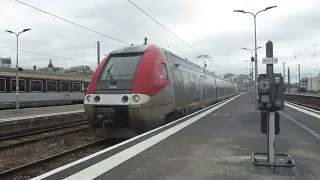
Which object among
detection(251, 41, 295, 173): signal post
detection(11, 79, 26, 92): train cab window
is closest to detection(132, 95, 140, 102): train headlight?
detection(251, 41, 295, 173): signal post

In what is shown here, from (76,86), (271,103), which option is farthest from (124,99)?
(76,86)

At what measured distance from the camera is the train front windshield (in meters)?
11.3

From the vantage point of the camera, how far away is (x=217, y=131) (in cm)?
1107

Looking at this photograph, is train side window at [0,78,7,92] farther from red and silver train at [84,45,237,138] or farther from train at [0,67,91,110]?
red and silver train at [84,45,237,138]

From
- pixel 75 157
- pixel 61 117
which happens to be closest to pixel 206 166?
pixel 75 157

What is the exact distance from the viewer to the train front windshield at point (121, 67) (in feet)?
36.9

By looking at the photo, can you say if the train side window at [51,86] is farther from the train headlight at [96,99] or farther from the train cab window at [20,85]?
the train headlight at [96,99]

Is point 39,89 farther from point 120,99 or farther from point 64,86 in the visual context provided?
point 120,99

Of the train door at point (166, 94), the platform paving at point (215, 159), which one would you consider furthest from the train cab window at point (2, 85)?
the platform paving at point (215, 159)

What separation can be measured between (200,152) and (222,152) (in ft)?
1.60

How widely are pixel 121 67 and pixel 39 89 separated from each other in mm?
18265

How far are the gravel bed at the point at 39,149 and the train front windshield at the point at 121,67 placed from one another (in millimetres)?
2956

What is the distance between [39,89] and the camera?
27.7m

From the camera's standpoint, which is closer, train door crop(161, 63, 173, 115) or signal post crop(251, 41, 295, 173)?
signal post crop(251, 41, 295, 173)
